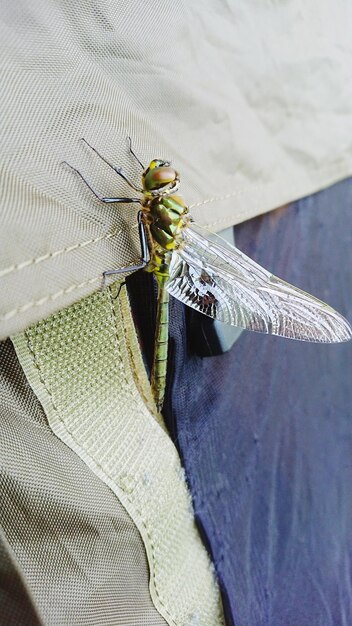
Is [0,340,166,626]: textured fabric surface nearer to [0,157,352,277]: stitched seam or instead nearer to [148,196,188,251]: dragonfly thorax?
[0,157,352,277]: stitched seam

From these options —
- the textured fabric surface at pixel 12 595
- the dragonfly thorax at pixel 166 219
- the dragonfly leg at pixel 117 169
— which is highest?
the dragonfly leg at pixel 117 169

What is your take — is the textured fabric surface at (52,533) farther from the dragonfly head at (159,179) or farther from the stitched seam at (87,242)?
the dragonfly head at (159,179)

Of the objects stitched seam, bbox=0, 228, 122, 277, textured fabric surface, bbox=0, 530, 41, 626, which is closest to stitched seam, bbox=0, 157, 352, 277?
stitched seam, bbox=0, 228, 122, 277

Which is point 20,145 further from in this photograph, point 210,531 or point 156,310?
point 210,531

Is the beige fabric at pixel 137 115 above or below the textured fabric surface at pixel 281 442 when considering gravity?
above

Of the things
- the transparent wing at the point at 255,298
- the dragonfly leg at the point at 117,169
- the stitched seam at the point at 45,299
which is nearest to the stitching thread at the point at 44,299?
the stitched seam at the point at 45,299

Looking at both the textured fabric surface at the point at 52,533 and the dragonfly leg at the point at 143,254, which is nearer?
the textured fabric surface at the point at 52,533

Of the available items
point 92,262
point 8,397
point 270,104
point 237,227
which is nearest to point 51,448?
point 8,397

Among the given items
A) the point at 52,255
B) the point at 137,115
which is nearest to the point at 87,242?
the point at 52,255
